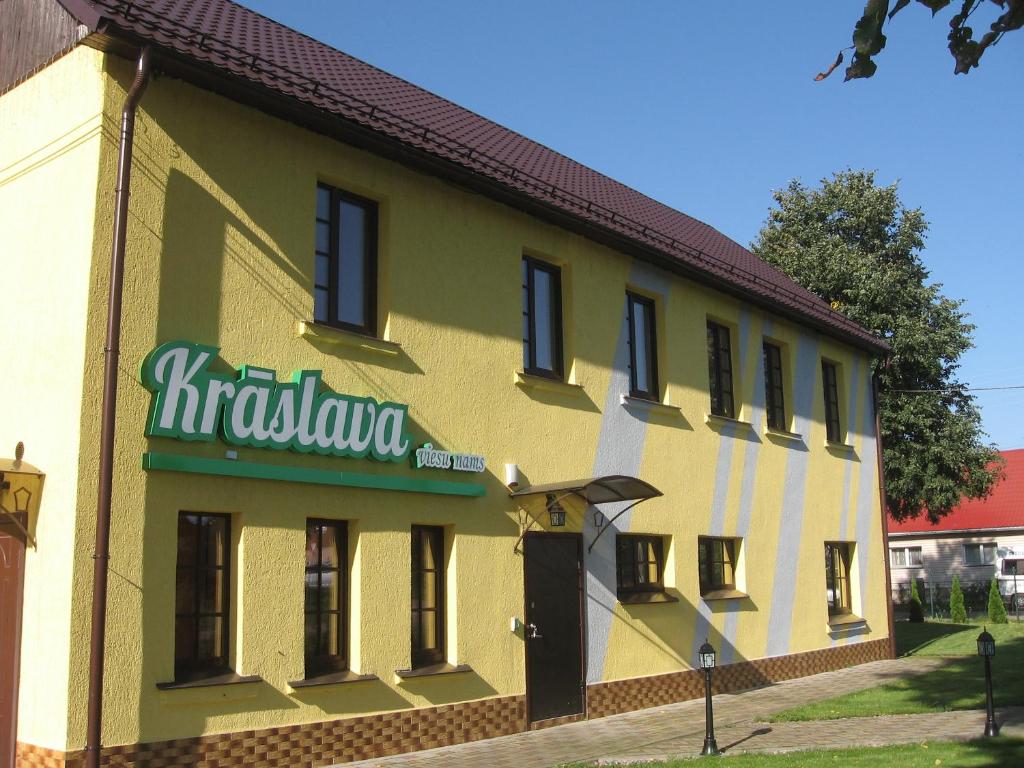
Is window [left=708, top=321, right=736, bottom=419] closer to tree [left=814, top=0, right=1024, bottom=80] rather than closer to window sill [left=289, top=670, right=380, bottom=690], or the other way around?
window sill [left=289, top=670, right=380, bottom=690]

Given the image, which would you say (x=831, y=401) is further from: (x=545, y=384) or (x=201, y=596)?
(x=201, y=596)

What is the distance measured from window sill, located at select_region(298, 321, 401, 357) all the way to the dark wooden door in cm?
284

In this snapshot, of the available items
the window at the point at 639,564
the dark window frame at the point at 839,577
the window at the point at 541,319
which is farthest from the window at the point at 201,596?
the dark window frame at the point at 839,577

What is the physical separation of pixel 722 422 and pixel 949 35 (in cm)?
1119

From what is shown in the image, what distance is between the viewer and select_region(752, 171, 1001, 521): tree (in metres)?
27.8

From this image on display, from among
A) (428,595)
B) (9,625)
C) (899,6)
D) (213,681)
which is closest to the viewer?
(899,6)

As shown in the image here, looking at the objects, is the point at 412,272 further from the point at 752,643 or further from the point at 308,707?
the point at 752,643

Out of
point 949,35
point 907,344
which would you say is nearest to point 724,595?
point 949,35

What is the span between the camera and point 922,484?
2806cm

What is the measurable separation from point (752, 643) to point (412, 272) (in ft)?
26.8

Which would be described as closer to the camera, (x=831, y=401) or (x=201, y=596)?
(x=201, y=596)

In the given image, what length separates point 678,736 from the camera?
36.7 feet

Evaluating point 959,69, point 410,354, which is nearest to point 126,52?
point 410,354

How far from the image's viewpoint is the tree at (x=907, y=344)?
27.8m
